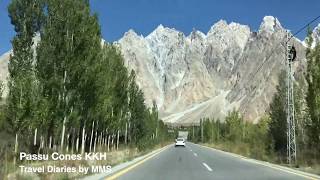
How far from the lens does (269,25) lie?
7618 inches

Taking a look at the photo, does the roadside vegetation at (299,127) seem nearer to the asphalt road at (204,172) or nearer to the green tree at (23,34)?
the asphalt road at (204,172)

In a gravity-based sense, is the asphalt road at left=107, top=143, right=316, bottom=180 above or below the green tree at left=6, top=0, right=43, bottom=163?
below

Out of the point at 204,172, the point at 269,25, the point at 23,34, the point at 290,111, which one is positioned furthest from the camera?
the point at 269,25

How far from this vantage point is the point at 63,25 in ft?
106

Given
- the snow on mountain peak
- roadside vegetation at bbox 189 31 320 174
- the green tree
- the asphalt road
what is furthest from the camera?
the snow on mountain peak

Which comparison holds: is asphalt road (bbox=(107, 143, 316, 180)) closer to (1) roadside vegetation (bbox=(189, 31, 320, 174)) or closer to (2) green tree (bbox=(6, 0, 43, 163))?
(1) roadside vegetation (bbox=(189, 31, 320, 174))

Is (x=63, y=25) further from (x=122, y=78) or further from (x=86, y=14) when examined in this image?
(x=122, y=78)

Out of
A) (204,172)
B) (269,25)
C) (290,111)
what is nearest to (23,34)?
(204,172)

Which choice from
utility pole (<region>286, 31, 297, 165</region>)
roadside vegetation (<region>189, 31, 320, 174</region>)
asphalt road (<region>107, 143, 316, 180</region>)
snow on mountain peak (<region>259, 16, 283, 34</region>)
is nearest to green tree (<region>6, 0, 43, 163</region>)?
asphalt road (<region>107, 143, 316, 180</region>)

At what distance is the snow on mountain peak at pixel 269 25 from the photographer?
18839 centimetres

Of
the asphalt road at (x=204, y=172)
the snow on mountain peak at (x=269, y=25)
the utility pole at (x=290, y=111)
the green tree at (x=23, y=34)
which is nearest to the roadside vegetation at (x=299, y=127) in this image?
the utility pole at (x=290, y=111)

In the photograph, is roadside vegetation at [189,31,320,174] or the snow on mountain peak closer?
roadside vegetation at [189,31,320,174]

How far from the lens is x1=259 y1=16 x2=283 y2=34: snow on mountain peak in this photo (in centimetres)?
18839

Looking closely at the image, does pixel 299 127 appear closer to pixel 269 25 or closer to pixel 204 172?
pixel 204 172
